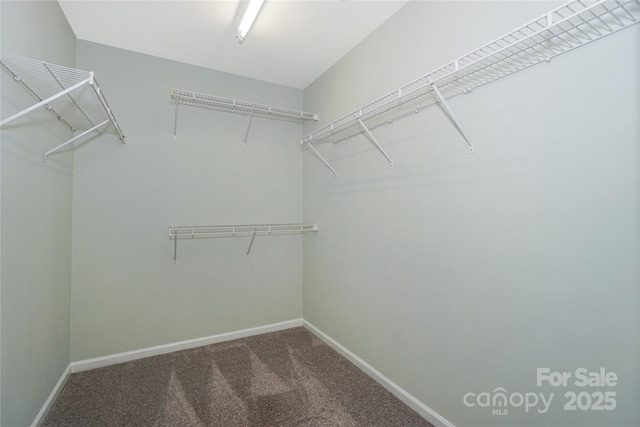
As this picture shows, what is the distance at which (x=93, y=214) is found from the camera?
2279 millimetres

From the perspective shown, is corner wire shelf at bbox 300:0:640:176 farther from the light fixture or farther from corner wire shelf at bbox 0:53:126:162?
corner wire shelf at bbox 0:53:126:162

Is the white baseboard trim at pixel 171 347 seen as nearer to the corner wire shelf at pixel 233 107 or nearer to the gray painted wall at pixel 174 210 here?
the gray painted wall at pixel 174 210

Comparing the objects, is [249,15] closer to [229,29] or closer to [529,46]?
[229,29]

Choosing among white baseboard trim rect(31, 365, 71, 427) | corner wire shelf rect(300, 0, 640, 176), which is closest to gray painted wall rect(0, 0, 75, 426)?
white baseboard trim rect(31, 365, 71, 427)

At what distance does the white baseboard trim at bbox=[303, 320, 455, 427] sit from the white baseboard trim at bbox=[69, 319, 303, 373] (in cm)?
53

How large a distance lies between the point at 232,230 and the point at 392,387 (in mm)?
1934

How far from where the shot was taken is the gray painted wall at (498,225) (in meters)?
1.03

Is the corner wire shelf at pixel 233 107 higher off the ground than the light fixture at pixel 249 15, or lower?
lower

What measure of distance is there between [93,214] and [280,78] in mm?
2139

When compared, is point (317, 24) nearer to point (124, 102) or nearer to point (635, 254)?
→ point (124, 102)

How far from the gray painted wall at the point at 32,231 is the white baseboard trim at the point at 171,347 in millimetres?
182

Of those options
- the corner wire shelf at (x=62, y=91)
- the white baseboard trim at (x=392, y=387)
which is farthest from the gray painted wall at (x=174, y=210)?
the white baseboard trim at (x=392, y=387)

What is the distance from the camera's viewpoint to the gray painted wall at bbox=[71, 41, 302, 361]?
90.1 inches

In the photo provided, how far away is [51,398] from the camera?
1832 mm
